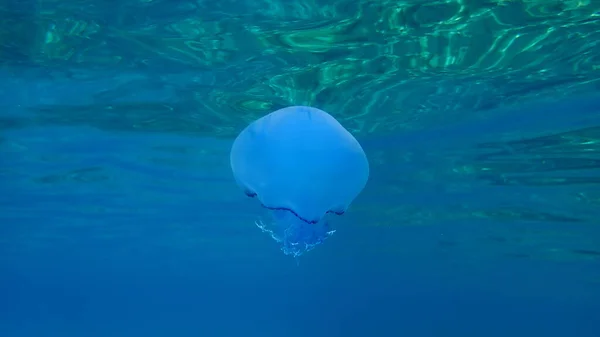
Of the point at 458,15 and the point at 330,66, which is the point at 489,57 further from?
the point at 330,66

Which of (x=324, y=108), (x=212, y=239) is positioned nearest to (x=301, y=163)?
(x=324, y=108)

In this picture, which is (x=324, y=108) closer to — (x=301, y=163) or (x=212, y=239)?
(x=301, y=163)

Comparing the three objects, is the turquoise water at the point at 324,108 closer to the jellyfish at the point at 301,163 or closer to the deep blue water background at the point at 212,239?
the deep blue water background at the point at 212,239

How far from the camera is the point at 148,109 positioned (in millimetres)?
11461

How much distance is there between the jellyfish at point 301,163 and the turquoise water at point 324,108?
3987 mm

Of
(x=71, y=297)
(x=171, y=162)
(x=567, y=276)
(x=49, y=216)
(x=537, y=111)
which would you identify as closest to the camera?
(x=537, y=111)

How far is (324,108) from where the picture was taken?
11.1 meters

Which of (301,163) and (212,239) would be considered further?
(212,239)

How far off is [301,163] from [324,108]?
7595 millimetres

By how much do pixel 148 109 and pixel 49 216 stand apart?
49.1ft

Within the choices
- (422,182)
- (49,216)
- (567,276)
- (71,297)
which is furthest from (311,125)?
(71,297)

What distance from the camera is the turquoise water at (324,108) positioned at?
7.75m

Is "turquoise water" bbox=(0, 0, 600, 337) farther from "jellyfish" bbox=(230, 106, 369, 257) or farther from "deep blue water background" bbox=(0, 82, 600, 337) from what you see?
"jellyfish" bbox=(230, 106, 369, 257)

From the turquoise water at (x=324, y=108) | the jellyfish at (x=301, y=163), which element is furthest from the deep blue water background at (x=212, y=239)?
the jellyfish at (x=301, y=163)
